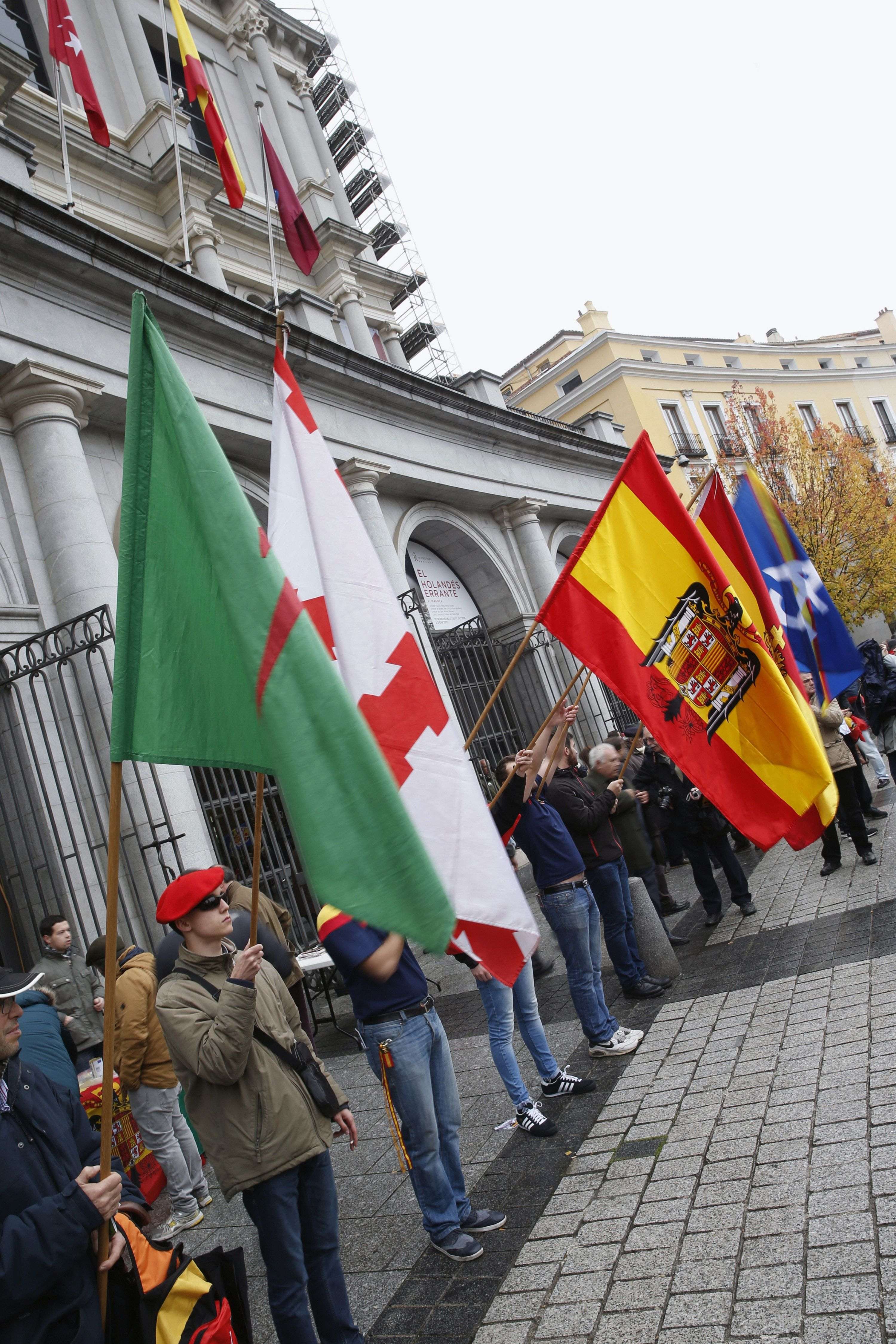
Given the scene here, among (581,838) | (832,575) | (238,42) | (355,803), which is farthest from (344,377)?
(832,575)

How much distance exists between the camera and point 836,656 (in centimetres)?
670

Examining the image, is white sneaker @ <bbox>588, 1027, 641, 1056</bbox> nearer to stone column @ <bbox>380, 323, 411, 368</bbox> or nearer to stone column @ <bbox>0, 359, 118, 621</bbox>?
stone column @ <bbox>0, 359, 118, 621</bbox>

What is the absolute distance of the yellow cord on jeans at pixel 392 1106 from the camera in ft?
11.9

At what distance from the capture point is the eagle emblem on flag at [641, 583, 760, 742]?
184 inches

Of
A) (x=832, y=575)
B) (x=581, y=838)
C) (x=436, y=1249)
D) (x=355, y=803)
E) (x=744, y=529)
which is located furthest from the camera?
(x=832, y=575)

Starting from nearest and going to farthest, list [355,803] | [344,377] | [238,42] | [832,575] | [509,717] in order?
[355,803], [344,377], [509,717], [238,42], [832,575]

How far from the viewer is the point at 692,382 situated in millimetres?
38781

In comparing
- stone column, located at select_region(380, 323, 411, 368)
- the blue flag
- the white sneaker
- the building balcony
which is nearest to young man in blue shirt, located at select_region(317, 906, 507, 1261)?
the white sneaker

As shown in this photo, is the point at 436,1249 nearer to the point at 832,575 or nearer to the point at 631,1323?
the point at 631,1323

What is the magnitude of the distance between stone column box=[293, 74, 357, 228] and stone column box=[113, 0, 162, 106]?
16.0ft

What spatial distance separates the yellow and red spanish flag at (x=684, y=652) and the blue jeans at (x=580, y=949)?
1.19 metres

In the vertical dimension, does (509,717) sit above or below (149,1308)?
above

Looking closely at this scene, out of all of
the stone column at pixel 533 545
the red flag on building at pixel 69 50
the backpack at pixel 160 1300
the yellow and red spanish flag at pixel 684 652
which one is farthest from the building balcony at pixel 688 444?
the backpack at pixel 160 1300

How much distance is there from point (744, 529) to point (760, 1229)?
4.66 meters
